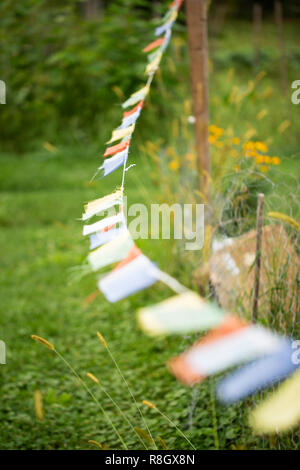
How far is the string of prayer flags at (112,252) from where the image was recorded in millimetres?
1314

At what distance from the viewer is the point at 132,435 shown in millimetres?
2047

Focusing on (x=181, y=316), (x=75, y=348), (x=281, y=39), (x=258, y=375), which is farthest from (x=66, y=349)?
(x=281, y=39)

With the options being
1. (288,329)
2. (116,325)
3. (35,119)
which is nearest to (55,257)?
(116,325)

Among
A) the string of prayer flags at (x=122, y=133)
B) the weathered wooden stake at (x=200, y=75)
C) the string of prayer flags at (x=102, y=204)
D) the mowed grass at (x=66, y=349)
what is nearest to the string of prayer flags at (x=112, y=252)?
the string of prayer flags at (x=102, y=204)

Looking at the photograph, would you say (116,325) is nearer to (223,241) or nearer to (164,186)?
(164,186)

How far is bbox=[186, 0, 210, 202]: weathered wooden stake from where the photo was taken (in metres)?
2.69

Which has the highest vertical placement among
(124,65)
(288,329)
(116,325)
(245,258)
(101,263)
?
(124,65)

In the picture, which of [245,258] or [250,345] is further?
[245,258]

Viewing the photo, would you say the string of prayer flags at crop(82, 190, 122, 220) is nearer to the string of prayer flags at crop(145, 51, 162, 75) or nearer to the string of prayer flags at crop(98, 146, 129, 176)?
the string of prayer flags at crop(98, 146, 129, 176)

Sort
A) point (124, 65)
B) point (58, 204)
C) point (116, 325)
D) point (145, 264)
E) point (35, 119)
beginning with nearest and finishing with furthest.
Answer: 1. point (145, 264)
2. point (116, 325)
3. point (124, 65)
4. point (58, 204)
5. point (35, 119)

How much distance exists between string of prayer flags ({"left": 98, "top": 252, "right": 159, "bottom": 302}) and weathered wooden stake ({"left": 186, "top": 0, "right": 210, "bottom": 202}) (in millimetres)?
1428

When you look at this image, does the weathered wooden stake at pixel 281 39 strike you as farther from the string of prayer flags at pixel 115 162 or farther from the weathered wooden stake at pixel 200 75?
the string of prayer flags at pixel 115 162

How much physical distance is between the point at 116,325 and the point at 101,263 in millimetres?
1888

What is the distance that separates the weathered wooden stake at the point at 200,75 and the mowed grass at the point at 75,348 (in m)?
Result: 0.45
